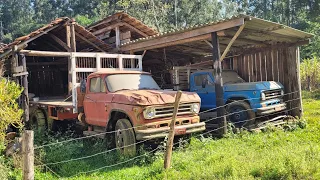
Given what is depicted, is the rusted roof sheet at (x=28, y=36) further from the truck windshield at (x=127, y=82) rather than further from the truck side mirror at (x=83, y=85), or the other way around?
the truck windshield at (x=127, y=82)

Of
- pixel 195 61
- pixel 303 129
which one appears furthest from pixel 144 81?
pixel 195 61

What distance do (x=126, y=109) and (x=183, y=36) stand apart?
3.91 metres

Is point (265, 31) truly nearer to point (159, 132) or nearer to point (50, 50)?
point (159, 132)

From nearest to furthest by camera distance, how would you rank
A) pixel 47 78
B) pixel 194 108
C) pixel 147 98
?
pixel 147 98 < pixel 194 108 < pixel 47 78

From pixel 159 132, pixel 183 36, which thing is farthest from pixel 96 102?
pixel 183 36

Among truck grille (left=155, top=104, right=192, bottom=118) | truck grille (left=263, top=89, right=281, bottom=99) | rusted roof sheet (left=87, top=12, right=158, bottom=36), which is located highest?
rusted roof sheet (left=87, top=12, right=158, bottom=36)

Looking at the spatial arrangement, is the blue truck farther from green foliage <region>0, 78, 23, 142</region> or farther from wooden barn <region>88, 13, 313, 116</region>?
green foliage <region>0, 78, 23, 142</region>

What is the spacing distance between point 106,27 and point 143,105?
8.78 meters

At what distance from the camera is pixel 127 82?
27.4 ft

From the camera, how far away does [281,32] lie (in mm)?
10141

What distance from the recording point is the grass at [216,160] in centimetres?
546

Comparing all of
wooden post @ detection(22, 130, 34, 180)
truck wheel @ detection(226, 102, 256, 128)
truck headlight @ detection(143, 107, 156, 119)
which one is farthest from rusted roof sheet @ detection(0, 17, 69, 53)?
truck wheel @ detection(226, 102, 256, 128)

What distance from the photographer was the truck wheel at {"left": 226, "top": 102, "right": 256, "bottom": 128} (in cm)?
967

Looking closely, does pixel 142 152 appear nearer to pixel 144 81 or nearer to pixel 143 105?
pixel 143 105
